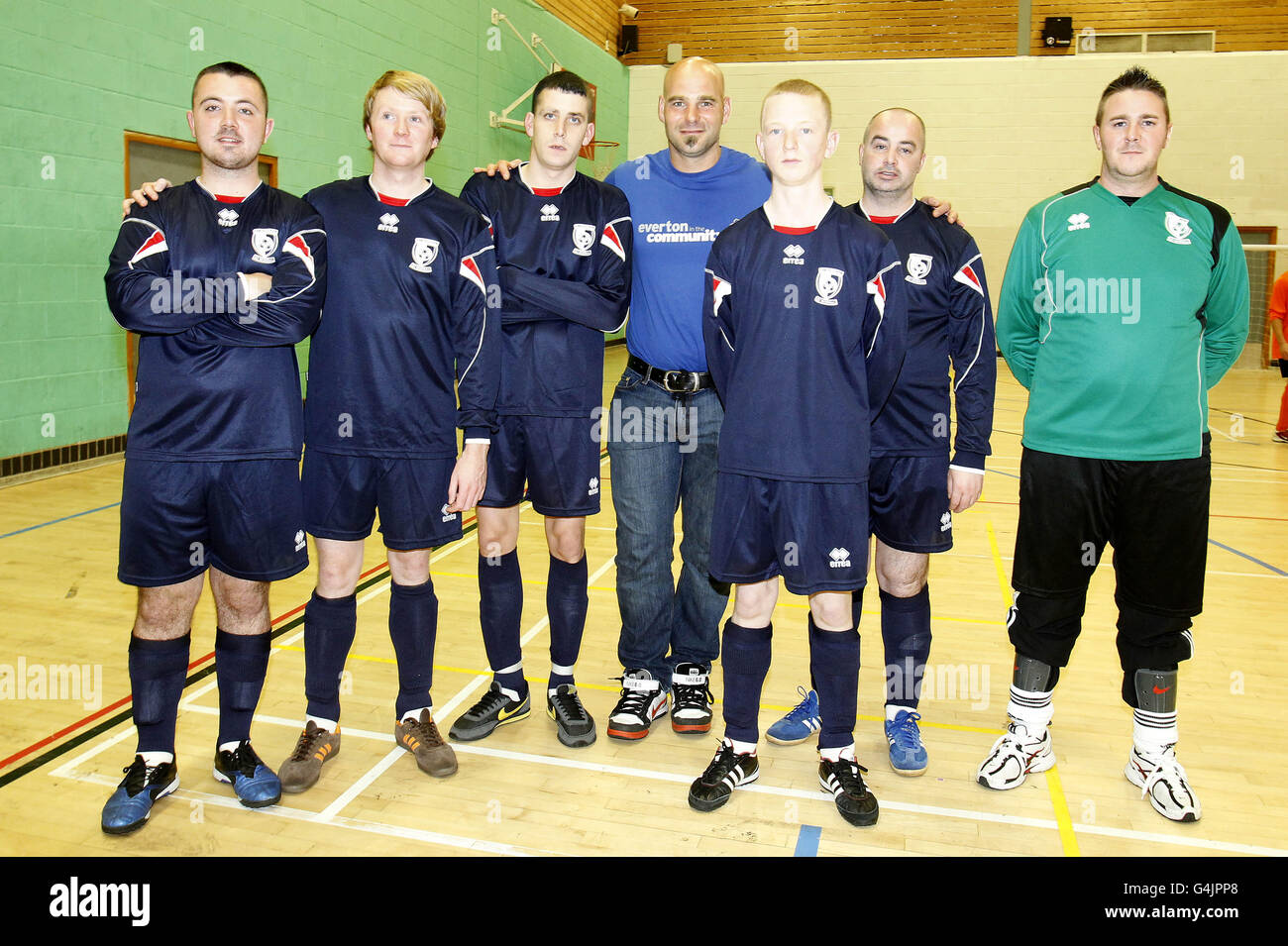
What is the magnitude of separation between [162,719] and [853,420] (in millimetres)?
2030

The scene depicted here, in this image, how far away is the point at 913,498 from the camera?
9.89ft

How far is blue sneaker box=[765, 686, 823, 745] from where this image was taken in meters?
3.27

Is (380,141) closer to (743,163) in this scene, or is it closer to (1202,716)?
(743,163)

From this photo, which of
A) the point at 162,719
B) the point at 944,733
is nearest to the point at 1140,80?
the point at 944,733

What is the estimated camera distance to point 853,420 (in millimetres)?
2652

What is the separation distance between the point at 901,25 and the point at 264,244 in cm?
1635

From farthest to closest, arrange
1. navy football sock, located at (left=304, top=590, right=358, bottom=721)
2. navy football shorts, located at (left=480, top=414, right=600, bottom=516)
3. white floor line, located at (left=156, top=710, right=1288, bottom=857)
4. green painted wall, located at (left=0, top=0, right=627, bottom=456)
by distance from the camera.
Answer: green painted wall, located at (left=0, top=0, right=627, bottom=456) → navy football shorts, located at (left=480, top=414, right=600, bottom=516) → navy football sock, located at (left=304, top=590, right=358, bottom=721) → white floor line, located at (left=156, top=710, right=1288, bottom=857)

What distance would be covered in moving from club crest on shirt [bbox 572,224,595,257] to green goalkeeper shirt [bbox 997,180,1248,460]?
1361mm

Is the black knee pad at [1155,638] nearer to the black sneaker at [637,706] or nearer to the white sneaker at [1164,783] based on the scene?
the white sneaker at [1164,783]

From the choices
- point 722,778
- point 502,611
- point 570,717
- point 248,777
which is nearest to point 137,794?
point 248,777

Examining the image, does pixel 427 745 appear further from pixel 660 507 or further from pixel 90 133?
pixel 90 133

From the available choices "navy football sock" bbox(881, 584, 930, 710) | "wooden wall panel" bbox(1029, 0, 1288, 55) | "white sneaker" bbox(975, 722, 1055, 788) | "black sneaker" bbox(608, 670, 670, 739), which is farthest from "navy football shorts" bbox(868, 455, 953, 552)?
"wooden wall panel" bbox(1029, 0, 1288, 55)

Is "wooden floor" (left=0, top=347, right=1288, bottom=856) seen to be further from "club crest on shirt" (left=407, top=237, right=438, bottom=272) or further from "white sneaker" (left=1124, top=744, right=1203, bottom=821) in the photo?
"club crest on shirt" (left=407, top=237, right=438, bottom=272)

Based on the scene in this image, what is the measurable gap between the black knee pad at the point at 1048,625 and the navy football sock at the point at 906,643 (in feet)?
0.93
